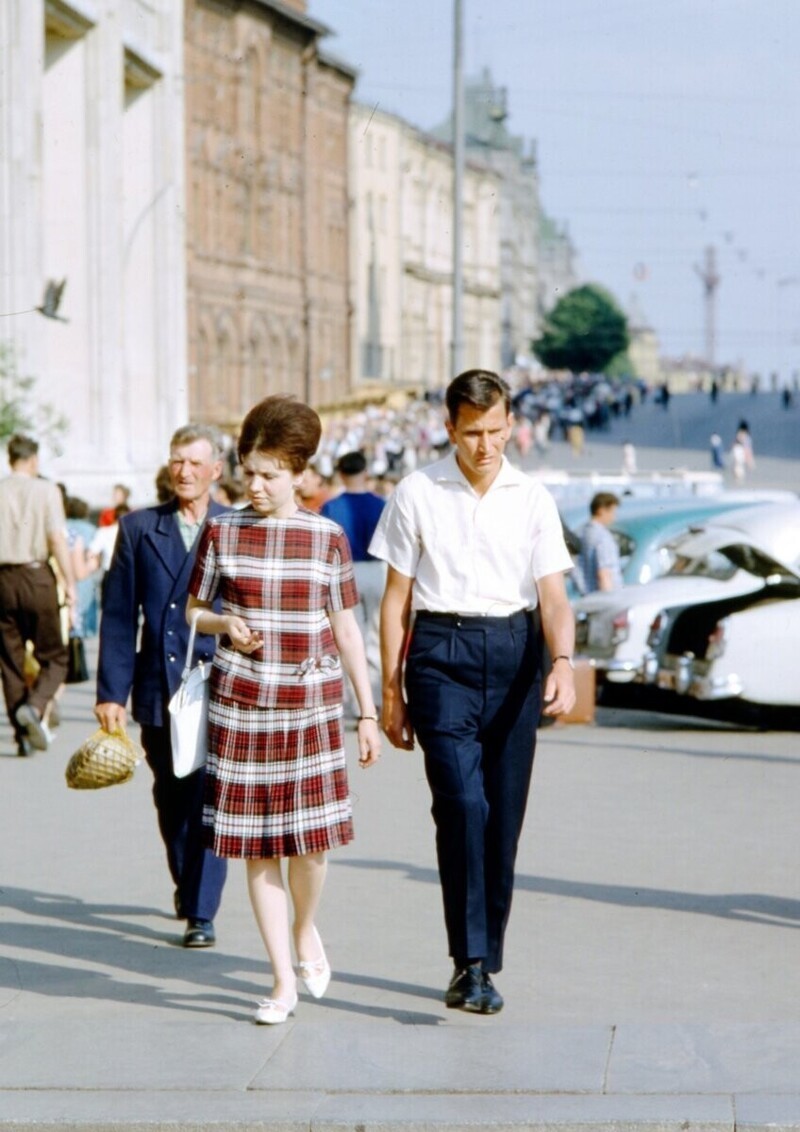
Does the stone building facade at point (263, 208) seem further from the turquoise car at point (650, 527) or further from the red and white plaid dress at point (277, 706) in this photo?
the red and white plaid dress at point (277, 706)

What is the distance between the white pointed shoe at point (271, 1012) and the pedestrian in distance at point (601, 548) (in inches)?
449

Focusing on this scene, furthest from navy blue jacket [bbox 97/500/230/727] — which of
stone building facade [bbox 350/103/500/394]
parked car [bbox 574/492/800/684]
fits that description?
stone building facade [bbox 350/103/500/394]

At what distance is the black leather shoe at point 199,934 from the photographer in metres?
8.05

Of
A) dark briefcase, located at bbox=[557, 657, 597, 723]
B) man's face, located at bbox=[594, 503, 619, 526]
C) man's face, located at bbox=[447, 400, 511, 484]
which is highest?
man's face, located at bbox=[447, 400, 511, 484]

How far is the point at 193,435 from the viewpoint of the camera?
8219 mm

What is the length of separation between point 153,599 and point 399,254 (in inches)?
4567

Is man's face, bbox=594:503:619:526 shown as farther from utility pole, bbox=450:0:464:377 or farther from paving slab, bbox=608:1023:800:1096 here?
utility pole, bbox=450:0:464:377

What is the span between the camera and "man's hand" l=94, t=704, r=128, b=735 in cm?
789

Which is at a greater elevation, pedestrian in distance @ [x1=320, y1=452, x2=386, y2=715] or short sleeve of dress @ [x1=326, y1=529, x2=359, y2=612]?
short sleeve of dress @ [x1=326, y1=529, x2=359, y2=612]

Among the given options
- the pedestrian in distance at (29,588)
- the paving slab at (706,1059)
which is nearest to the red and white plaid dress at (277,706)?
the paving slab at (706,1059)

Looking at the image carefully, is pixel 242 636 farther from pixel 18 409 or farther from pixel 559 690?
pixel 18 409

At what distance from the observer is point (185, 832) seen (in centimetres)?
826

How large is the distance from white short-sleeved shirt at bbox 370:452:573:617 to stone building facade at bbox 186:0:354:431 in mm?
69342

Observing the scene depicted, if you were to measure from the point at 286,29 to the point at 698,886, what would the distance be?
8828 centimetres
